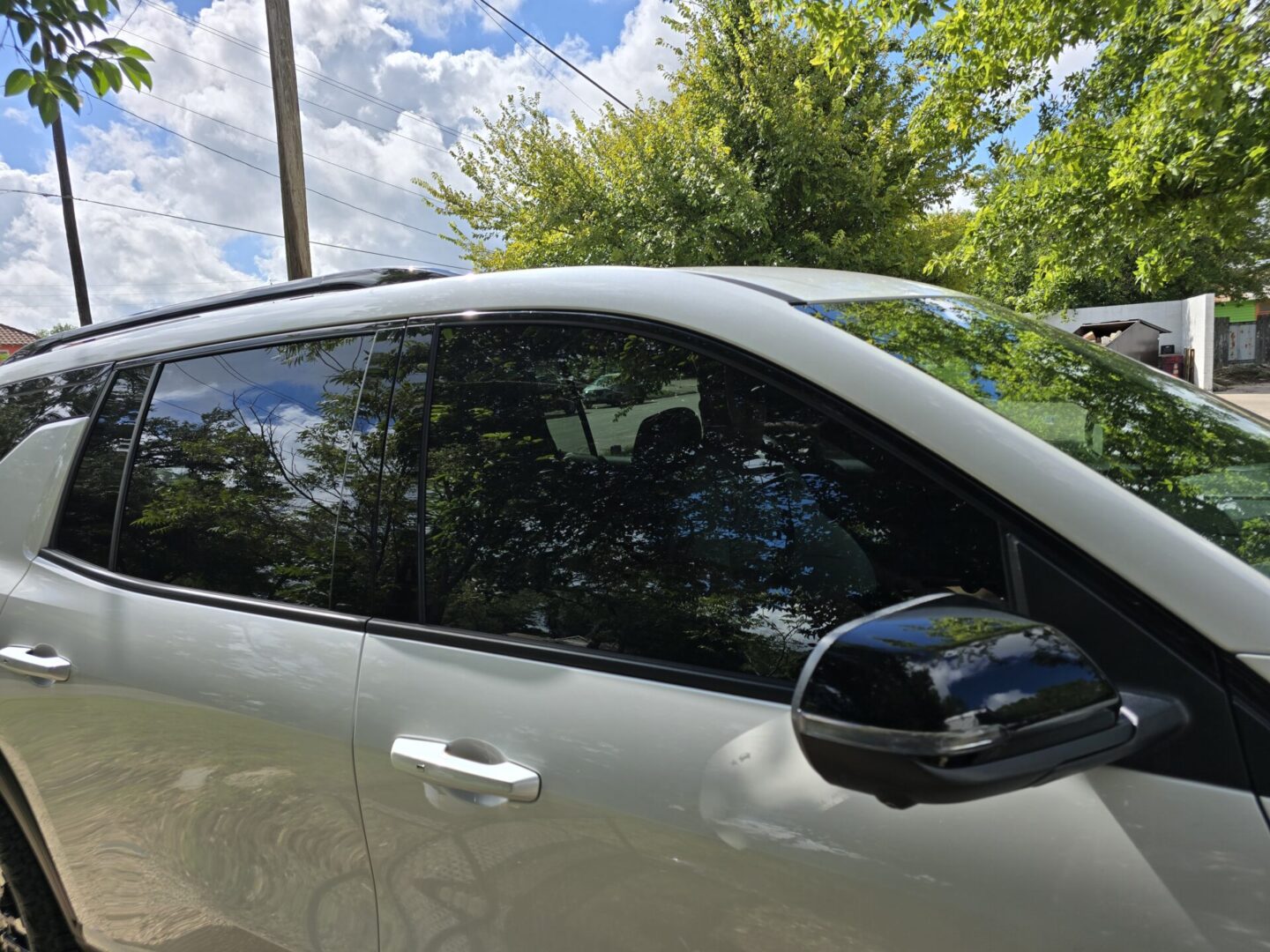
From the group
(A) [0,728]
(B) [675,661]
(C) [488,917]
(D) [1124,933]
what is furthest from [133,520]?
(D) [1124,933]

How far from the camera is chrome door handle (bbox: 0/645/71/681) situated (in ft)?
5.97

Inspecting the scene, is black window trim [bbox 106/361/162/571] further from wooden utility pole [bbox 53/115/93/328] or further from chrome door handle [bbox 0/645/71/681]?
wooden utility pole [bbox 53/115/93/328]

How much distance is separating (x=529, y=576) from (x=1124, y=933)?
0.94 meters

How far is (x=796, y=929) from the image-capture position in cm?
102

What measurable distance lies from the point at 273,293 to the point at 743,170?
36.3 feet

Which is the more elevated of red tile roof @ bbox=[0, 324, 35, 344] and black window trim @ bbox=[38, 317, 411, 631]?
red tile roof @ bbox=[0, 324, 35, 344]

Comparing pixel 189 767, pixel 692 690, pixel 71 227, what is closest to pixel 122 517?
pixel 189 767

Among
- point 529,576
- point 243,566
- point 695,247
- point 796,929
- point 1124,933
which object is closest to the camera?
point 1124,933

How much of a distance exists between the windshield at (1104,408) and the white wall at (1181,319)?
24935 mm

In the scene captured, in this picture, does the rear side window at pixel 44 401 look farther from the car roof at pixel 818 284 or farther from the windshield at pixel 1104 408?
the windshield at pixel 1104 408

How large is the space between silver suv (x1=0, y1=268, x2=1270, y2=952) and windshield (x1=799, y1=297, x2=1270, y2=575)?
12 mm

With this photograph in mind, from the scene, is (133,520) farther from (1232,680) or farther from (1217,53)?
(1217,53)

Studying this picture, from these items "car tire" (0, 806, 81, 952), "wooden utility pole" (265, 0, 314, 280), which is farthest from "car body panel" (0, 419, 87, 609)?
"wooden utility pole" (265, 0, 314, 280)

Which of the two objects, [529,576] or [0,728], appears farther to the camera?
[0,728]
